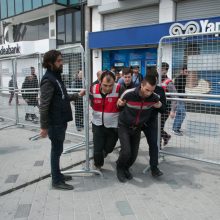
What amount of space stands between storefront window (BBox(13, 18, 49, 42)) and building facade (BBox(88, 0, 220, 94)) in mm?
4947

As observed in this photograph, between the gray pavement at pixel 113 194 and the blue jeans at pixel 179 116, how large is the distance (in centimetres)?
61

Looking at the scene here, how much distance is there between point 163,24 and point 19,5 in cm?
1078

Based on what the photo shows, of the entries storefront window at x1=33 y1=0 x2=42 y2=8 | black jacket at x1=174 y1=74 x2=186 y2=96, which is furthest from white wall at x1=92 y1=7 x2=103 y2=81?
black jacket at x1=174 y1=74 x2=186 y2=96

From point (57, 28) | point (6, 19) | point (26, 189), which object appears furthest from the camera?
point (6, 19)

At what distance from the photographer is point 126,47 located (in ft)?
41.7

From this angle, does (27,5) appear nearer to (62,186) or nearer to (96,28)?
(96,28)

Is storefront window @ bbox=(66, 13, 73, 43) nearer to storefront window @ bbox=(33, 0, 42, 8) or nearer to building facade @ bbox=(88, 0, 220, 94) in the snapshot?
storefront window @ bbox=(33, 0, 42, 8)

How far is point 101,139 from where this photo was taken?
4.24 meters

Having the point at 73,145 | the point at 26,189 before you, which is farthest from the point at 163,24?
the point at 26,189

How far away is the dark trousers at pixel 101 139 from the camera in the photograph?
4.22 metres

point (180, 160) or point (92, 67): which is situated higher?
point (92, 67)

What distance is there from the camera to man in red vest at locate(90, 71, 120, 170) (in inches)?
158

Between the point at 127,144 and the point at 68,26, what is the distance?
13.2 metres

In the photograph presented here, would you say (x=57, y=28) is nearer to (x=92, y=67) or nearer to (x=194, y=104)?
(x=92, y=67)
